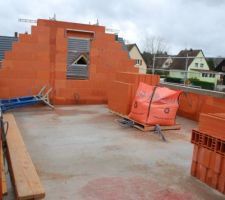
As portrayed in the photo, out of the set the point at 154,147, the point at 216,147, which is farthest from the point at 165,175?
the point at 154,147

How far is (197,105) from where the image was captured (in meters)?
8.70

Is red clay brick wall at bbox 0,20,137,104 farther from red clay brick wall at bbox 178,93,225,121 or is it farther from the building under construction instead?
red clay brick wall at bbox 178,93,225,121

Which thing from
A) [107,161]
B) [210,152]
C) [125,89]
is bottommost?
[107,161]

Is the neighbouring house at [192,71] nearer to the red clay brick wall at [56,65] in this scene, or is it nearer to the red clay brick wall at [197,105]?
the red clay brick wall at [197,105]

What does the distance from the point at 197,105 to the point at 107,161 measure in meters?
4.51

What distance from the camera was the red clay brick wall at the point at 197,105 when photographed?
796cm

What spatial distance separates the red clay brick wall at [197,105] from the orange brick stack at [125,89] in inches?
49.0

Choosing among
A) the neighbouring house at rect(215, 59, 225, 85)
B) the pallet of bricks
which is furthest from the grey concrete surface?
the neighbouring house at rect(215, 59, 225, 85)

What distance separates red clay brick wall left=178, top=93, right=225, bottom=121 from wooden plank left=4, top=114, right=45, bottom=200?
5.18m

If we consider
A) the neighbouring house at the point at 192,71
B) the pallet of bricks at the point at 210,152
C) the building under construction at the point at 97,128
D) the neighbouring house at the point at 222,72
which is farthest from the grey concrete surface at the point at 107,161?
the neighbouring house at the point at 222,72

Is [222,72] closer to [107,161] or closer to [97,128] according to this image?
[97,128]

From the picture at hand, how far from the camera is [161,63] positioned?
5312 centimetres

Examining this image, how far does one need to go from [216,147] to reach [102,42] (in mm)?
7313

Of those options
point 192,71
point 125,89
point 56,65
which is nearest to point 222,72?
point 192,71
